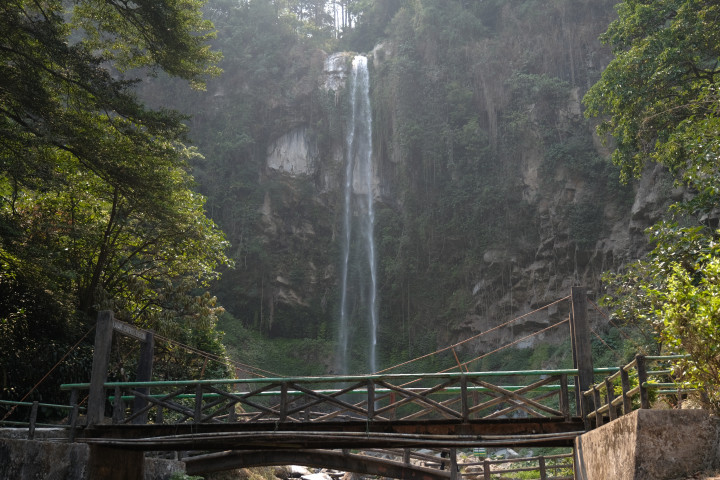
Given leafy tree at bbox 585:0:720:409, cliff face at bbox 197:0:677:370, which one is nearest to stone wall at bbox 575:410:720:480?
leafy tree at bbox 585:0:720:409

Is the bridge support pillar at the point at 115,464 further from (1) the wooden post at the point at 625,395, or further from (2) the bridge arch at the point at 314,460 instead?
(1) the wooden post at the point at 625,395

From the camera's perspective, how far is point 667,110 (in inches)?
538

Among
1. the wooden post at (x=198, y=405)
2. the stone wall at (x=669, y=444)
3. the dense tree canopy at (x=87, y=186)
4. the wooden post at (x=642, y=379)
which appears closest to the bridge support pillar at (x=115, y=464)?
the wooden post at (x=198, y=405)

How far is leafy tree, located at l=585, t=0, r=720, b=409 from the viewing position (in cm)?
1183

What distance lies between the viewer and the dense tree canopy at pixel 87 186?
12.4m

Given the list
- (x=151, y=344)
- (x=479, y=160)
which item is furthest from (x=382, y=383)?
(x=479, y=160)

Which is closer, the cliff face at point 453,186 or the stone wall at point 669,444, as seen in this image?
the stone wall at point 669,444

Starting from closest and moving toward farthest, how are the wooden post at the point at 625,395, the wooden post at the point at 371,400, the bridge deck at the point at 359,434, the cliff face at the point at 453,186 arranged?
the wooden post at the point at 625,395 < the bridge deck at the point at 359,434 < the wooden post at the point at 371,400 < the cliff face at the point at 453,186

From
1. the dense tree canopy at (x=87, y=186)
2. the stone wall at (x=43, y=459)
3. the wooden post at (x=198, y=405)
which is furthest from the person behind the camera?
the dense tree canopy at (x=87, y=186)

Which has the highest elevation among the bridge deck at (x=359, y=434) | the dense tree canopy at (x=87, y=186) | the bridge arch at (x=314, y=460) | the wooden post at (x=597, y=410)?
the dense tree canopy at (x=87, y=186)

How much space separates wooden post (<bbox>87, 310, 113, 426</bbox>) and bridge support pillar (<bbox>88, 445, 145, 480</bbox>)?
0.50 metres

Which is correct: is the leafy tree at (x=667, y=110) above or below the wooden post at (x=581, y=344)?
above

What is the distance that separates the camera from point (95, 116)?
14.8 m

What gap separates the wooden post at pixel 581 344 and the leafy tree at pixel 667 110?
2621mm
